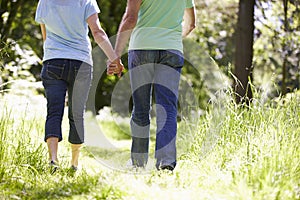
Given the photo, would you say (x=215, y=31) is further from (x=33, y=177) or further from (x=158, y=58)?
(x=33, y=177)

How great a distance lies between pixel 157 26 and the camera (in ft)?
12.6

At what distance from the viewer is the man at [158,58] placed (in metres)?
3.81

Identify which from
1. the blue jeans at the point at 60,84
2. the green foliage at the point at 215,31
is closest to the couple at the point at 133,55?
the blue jeans at the point at 60,84

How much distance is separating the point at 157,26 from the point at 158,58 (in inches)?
8.9

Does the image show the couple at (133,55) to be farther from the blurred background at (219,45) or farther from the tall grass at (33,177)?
the blurred background at (219,45)

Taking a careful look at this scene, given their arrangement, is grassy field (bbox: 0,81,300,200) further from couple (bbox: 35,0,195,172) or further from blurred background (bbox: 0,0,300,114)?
blurred background (bbox: 0,0,300,114)

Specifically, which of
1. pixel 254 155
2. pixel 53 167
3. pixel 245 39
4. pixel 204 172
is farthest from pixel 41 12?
pixel 245 39

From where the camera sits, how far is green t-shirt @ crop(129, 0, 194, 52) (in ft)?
12.6

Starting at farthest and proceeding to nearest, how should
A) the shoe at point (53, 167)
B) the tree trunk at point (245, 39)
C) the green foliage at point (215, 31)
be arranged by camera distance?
1. the green foliage at point (215, 31)
2. the tree trunk at point (245, 39)
3. the shoe at point (53, 167)

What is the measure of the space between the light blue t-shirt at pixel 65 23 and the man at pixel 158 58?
28 centimetres

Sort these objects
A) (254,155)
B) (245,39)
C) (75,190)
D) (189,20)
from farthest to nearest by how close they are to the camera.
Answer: (245,39)
(189,20)
(254,155)
(75,190)

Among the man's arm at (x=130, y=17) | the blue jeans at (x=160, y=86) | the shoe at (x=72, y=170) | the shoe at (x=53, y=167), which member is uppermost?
the man's arm at (x=130, y=17)

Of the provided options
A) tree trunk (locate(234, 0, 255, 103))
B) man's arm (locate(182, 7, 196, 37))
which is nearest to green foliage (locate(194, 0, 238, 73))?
tree trunk (locate(234, 0, 255, 103))

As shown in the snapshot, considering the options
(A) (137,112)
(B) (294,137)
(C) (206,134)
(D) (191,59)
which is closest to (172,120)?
A: (A) (137,112)
